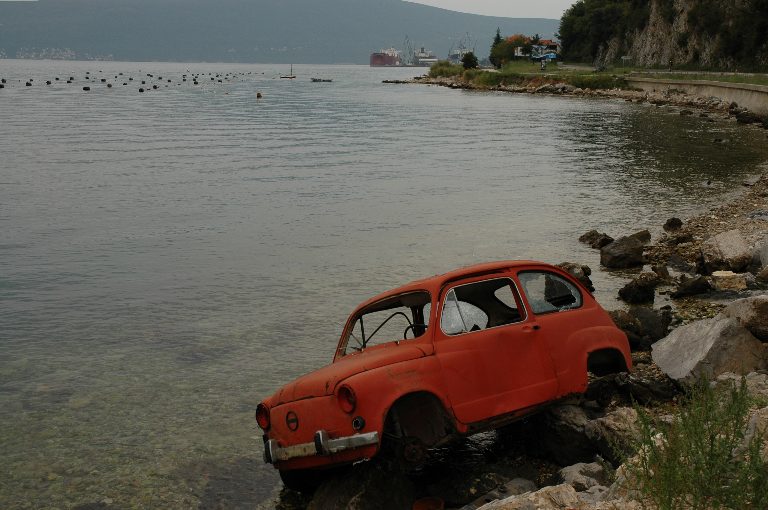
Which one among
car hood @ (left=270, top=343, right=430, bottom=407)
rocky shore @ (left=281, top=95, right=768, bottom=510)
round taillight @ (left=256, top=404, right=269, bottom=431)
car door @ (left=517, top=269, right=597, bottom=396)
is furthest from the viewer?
car door @ (left=517, top=269, right=597, bottom=396)

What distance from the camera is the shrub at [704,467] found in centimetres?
574

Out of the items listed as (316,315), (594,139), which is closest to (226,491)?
(316,315)

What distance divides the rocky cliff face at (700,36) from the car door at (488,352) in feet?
334

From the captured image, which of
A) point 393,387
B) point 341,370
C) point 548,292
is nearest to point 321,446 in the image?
point 341,370

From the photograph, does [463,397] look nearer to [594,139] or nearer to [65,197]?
[65,197]

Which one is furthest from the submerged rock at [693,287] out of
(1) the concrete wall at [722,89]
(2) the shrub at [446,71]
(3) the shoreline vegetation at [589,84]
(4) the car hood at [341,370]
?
(2) the shrub at [446,71]

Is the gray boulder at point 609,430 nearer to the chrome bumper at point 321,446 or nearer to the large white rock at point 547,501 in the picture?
the large white rock at point 547,501

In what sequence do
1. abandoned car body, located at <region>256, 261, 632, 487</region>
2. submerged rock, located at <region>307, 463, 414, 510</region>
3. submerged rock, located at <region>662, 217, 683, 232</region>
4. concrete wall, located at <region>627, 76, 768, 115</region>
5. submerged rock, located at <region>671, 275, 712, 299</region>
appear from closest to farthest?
abandoned car body, located at <region>256, 261, 632, 487</region>, submerged rock, located at <region>307, 463, 414, 510</region>, submerged rock, located at <region>671, 275, 712, 299</region>, submerged rock, located at <region>662, 217, 683, 232</region>, concrete wall, located at <region>627, 76, 768, 115</region>

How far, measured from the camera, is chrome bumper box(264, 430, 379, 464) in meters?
7.77

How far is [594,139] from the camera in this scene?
57562 mm

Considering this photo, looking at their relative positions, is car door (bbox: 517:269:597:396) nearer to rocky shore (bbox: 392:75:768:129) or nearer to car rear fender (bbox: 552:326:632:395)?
car rear fender (bbox: 552:326:632:395)

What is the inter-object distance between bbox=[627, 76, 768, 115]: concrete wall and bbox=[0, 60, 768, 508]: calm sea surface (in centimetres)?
685

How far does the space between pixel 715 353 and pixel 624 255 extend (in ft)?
33.1

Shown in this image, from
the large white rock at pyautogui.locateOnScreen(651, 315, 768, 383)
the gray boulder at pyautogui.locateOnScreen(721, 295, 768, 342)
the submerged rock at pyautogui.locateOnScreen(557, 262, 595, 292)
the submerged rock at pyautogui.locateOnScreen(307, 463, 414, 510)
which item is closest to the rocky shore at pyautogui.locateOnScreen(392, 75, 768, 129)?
the submerged rock at pyautogui.locateOnScreen(557, 262, 595, 292)
